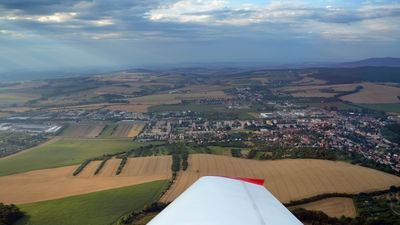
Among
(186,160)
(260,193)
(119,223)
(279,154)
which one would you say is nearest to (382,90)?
(279,154)

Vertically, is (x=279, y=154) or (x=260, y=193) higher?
(x=260, y=193)

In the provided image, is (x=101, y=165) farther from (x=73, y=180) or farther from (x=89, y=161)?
(x=73, y=180)

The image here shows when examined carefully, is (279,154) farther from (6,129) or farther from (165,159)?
(6,129)

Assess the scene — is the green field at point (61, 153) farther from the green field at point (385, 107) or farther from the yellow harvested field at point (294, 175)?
the green field at point (385, 107)

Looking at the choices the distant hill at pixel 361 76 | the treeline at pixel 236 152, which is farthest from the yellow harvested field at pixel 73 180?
the distant hill at pixel 361 76

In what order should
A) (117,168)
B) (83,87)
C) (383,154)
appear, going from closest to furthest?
1. (117,168)
2. (383,154)
3. (83,87)

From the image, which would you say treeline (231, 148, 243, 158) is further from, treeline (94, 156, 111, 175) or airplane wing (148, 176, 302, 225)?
airplane wing (148, 176, 302, 225)
